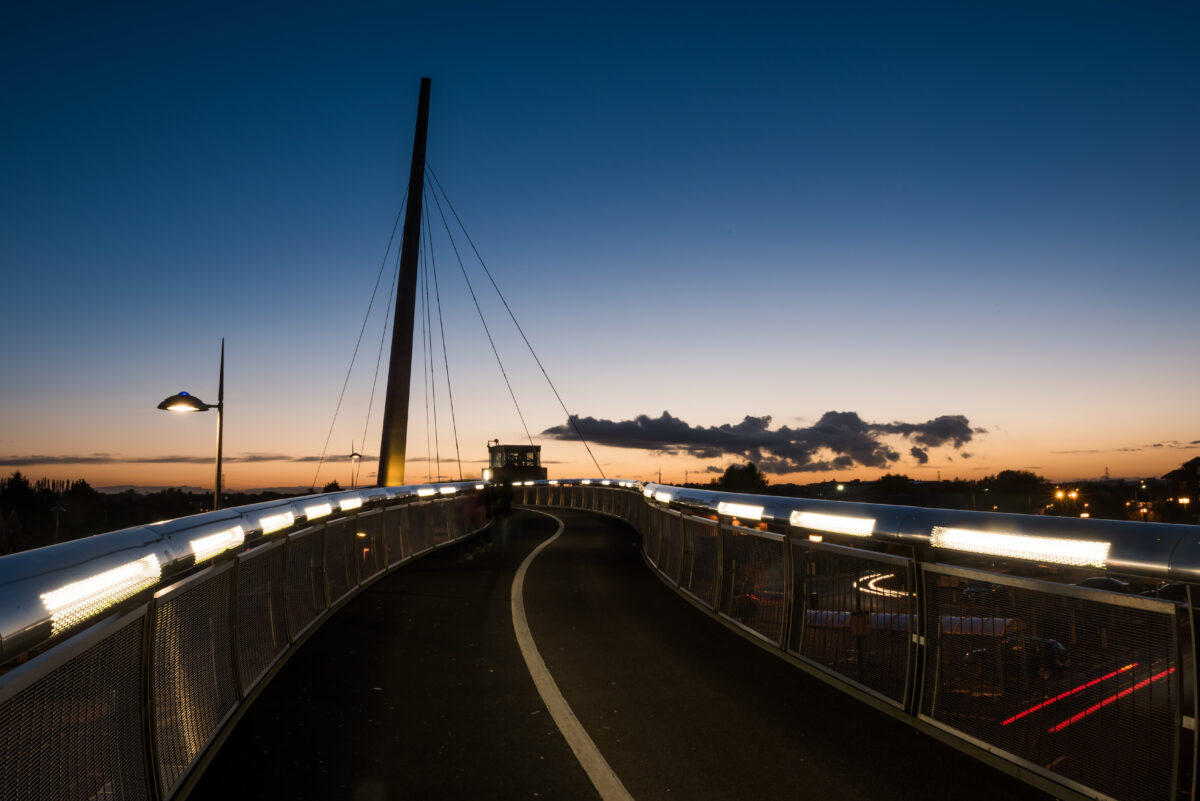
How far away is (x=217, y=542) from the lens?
5.64 m

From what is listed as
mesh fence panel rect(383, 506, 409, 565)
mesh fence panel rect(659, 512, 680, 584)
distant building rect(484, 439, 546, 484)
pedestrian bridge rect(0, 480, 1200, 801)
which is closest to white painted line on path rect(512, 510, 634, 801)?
pedestrian bridge rect(0, 480, 1200, 801)

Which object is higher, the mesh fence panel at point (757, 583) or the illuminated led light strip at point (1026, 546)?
the illuminated led light strip at point (1026, 546)

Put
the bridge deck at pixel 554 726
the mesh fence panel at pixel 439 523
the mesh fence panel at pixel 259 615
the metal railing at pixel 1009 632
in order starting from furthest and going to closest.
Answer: the mesh fence panel at pixel 439 523
the mesh fence panel at pixel 259 615
the bridge deck at pixel 554 726
the metal railing at pixel 1009 632

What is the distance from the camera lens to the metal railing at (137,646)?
10.0 feet

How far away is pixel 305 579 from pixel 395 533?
684 cm

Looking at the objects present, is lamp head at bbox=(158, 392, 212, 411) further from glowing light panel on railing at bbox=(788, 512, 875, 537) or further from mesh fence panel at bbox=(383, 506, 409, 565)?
glowing light panel on railing at bbox=(788, 512, 875, 537)

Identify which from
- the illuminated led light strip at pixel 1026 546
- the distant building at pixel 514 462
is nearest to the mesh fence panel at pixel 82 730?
the illuminated led light strip at pixel 1026 546

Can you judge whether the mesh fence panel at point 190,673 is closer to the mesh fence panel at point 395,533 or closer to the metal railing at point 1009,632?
the metal railing at point 1009,632

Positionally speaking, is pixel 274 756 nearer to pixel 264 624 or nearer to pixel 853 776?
pixel 264 624

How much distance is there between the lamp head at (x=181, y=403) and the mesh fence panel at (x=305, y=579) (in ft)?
41.2

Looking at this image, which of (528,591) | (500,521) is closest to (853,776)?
(528,591)

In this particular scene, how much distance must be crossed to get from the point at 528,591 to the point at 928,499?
471 feet

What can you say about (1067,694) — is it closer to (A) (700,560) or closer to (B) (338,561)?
(A) (700,560)

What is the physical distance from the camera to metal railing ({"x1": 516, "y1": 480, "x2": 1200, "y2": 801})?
422 cm
